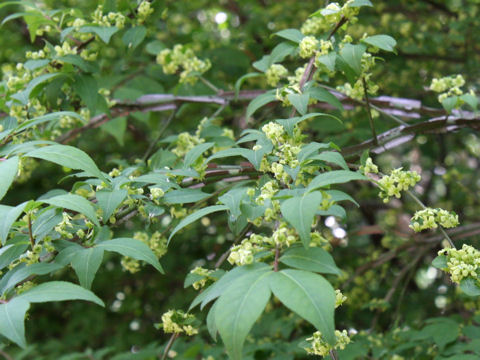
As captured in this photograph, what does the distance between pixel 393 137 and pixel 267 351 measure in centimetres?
107

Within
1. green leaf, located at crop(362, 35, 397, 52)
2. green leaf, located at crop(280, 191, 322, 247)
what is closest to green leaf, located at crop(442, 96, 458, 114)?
green leaf, located at crop(362, 35, 397, 52)

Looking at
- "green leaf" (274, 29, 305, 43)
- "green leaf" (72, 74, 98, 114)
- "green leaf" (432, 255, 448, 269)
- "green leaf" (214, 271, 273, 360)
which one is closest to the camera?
"green leaf" (214, 271, 273, 360)

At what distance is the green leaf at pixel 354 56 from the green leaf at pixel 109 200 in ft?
2.56

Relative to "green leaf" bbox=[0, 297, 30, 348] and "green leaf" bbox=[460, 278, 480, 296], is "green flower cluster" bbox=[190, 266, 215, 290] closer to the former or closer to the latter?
"green leaf" bbox=[0, 297, 30, 348]

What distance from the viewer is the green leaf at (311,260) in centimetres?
112

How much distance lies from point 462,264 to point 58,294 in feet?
3.09

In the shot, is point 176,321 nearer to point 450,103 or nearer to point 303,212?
point 303,212

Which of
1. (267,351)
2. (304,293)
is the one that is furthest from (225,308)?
(267,351)

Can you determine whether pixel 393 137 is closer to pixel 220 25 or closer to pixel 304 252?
pixel 304 252

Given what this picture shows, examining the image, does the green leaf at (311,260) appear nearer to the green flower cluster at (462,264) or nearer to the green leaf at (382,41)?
the green flower cluster at (462,264)

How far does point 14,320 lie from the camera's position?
3.54ft

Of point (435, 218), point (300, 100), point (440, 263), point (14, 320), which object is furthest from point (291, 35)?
point (14, 320)

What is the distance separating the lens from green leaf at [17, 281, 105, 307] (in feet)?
3.65

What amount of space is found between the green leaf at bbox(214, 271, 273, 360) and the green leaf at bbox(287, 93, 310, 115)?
668 mm
